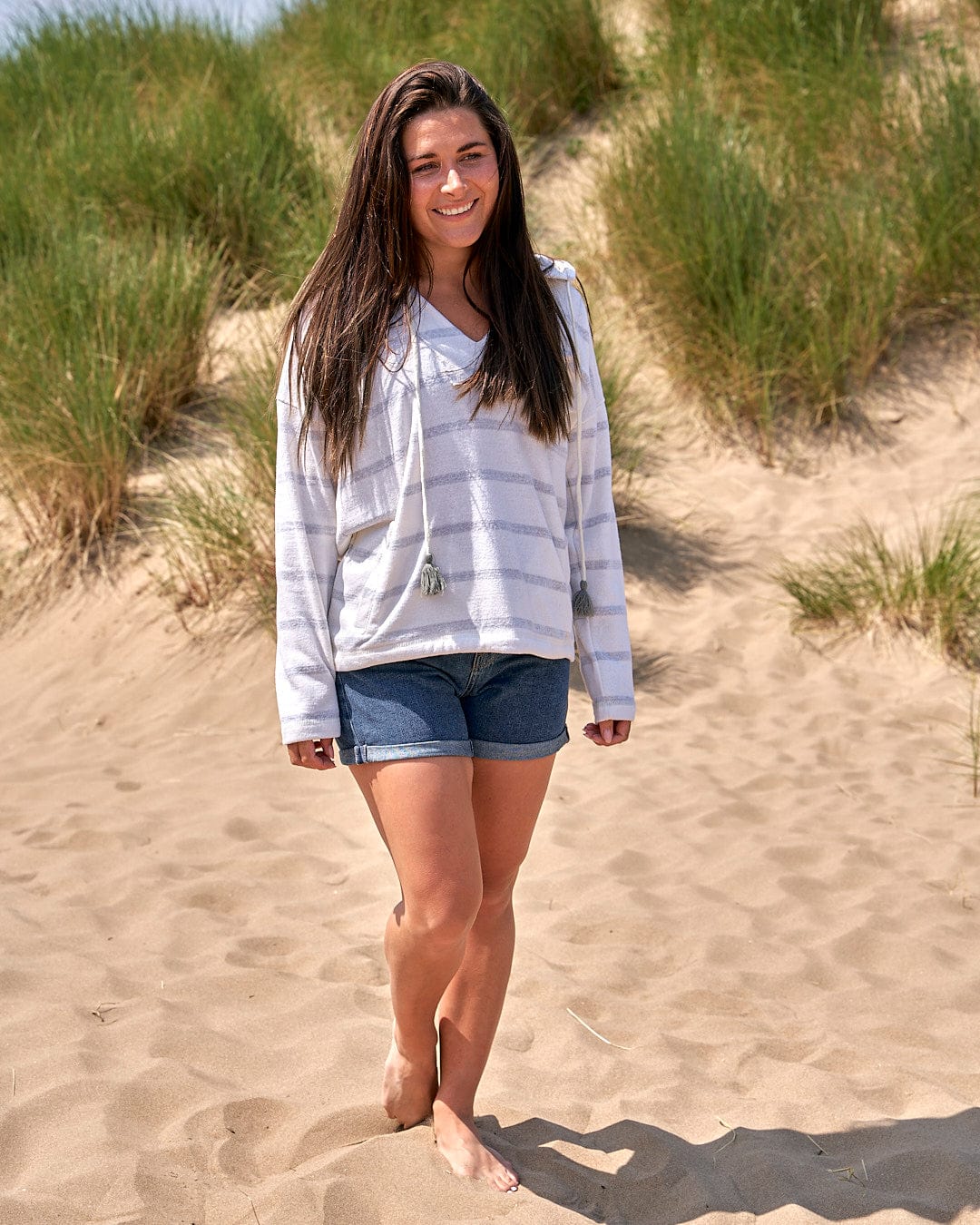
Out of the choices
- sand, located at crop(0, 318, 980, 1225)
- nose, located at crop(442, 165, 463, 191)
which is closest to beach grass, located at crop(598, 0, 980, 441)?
sand, located at crop(0, 318, 980, 1225)

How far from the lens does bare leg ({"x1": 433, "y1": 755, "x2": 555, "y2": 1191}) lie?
7.00ft

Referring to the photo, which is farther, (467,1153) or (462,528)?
(467,1153)

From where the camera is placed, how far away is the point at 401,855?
201 centimetres

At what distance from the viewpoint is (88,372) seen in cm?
583

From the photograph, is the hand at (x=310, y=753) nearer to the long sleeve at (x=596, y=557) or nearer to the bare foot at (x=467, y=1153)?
the long sleeve at (x=596, y=557)

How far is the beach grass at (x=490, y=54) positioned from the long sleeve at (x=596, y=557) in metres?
6.33

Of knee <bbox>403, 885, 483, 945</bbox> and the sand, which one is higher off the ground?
knee <bbox>403, 885, 483, 945</bbox>

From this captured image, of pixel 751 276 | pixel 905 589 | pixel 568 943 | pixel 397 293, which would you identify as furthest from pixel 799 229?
pixel 397 293

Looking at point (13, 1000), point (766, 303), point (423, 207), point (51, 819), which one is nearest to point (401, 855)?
point (423, 207)

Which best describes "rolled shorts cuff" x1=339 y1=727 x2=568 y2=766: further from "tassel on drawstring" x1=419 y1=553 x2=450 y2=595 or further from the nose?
the nose

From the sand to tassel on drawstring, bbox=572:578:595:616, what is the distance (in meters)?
0.96

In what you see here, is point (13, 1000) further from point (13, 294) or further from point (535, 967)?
point (13, 294)

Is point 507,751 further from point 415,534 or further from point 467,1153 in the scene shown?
point 467,1153

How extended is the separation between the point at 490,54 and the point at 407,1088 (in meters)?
7.25
